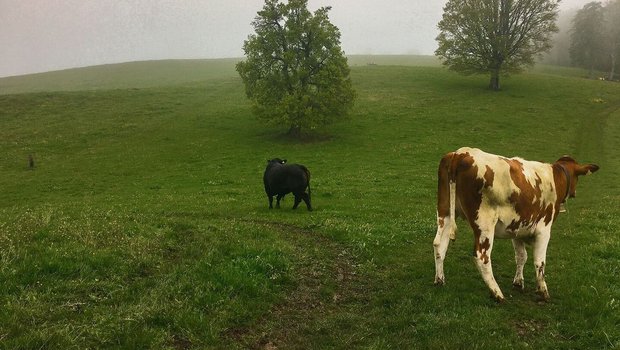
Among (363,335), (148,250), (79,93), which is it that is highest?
(79,93)

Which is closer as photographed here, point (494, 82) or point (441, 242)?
point (441, 242)

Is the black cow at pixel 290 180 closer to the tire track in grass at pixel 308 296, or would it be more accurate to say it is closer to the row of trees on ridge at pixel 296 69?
the tire track in grass at pixel 308 296

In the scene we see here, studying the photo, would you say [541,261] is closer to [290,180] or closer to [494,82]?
[290,180]

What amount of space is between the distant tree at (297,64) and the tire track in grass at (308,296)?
28.9 metres

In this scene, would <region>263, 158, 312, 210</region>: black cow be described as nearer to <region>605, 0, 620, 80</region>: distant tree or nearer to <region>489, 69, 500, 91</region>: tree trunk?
<region>489, 69, 500, 91</region>: tree trunk

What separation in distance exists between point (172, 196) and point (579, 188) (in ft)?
81.9

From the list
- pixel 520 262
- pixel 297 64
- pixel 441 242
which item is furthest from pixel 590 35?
pixel 441 242

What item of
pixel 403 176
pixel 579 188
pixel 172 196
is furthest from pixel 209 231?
pixel 579 188

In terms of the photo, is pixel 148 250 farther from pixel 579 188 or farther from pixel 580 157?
pixel 580 157

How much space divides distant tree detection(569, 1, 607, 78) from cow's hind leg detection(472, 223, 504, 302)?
313 feet

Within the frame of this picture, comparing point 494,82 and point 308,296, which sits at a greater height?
point 494,82

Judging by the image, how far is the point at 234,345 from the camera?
7430 mm

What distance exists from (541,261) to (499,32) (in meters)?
56.3

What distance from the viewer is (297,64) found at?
141 feet
